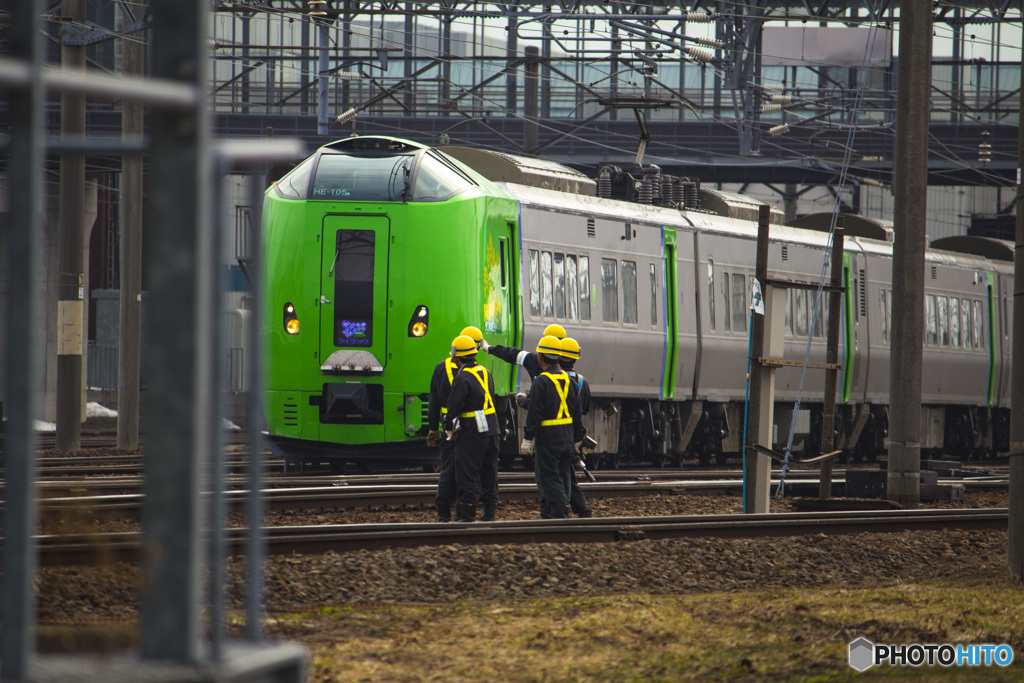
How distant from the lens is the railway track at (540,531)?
865 cm

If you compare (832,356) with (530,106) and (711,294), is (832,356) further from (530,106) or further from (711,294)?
(530,106)

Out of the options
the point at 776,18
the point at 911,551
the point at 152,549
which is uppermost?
the point at 776,18

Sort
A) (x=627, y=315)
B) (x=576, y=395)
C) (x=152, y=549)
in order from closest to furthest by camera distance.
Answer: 1. (x=152, y=549)
2. (x=576, y=395)
3. (x=627, y=315)

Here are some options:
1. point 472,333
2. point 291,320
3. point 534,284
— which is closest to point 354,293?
point 291,320

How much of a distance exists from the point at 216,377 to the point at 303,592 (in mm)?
4637

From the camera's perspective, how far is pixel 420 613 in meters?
7.62

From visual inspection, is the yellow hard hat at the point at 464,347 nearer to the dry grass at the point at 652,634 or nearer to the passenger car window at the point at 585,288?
the dry grass at the point at 652,634

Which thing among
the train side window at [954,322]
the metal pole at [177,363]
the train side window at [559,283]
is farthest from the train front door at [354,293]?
the train side window at [954,322]

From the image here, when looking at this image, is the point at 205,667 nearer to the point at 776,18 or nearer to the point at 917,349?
the point at 917,349

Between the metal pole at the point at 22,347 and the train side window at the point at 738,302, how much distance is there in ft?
61.0

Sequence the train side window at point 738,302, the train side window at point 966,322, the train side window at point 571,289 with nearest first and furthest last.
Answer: the train side window at point 571,289 < the train side window at point 738,302 < the train side window at point 966,322

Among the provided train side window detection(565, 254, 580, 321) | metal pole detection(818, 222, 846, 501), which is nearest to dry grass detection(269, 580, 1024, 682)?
metal pole detection(818, 222, 846, 501)

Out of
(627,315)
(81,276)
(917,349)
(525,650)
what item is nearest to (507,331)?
(627,315)

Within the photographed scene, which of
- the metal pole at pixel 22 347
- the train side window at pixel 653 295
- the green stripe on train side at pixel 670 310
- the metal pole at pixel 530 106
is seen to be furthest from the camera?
the metal pole at pixel 530 106
